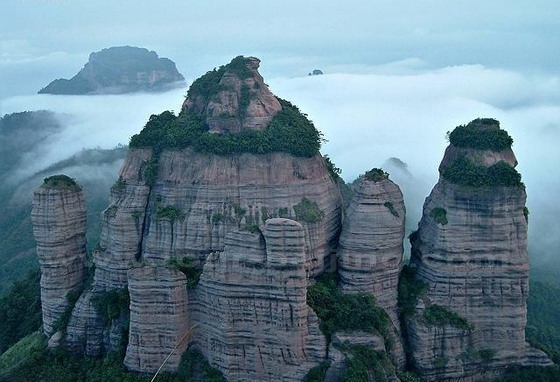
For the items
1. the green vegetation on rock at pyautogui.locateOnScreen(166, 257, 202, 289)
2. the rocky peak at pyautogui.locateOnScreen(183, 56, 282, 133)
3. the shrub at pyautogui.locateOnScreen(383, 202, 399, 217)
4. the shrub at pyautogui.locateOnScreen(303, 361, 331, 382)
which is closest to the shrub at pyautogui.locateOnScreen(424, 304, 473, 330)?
the shrub at pyautogui.locateOnScreen(383, 202, 399, 217)

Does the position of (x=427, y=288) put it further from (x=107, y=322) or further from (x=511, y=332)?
(x=107, y=322)

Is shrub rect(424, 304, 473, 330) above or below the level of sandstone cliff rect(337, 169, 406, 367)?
below

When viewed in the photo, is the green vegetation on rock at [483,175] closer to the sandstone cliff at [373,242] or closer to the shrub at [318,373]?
the sandstone cliff at [373,242]

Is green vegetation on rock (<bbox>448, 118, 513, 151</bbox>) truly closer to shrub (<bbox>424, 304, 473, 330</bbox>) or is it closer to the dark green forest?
the dark green forest

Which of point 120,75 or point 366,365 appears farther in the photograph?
point 120,75

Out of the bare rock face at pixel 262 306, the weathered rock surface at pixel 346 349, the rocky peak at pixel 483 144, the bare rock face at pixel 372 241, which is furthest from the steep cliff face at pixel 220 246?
the rocky peak at pixel 483 144

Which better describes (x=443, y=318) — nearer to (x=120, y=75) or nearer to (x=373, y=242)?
(x=373, y=242)

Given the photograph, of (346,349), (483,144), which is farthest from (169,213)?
(483,144)
